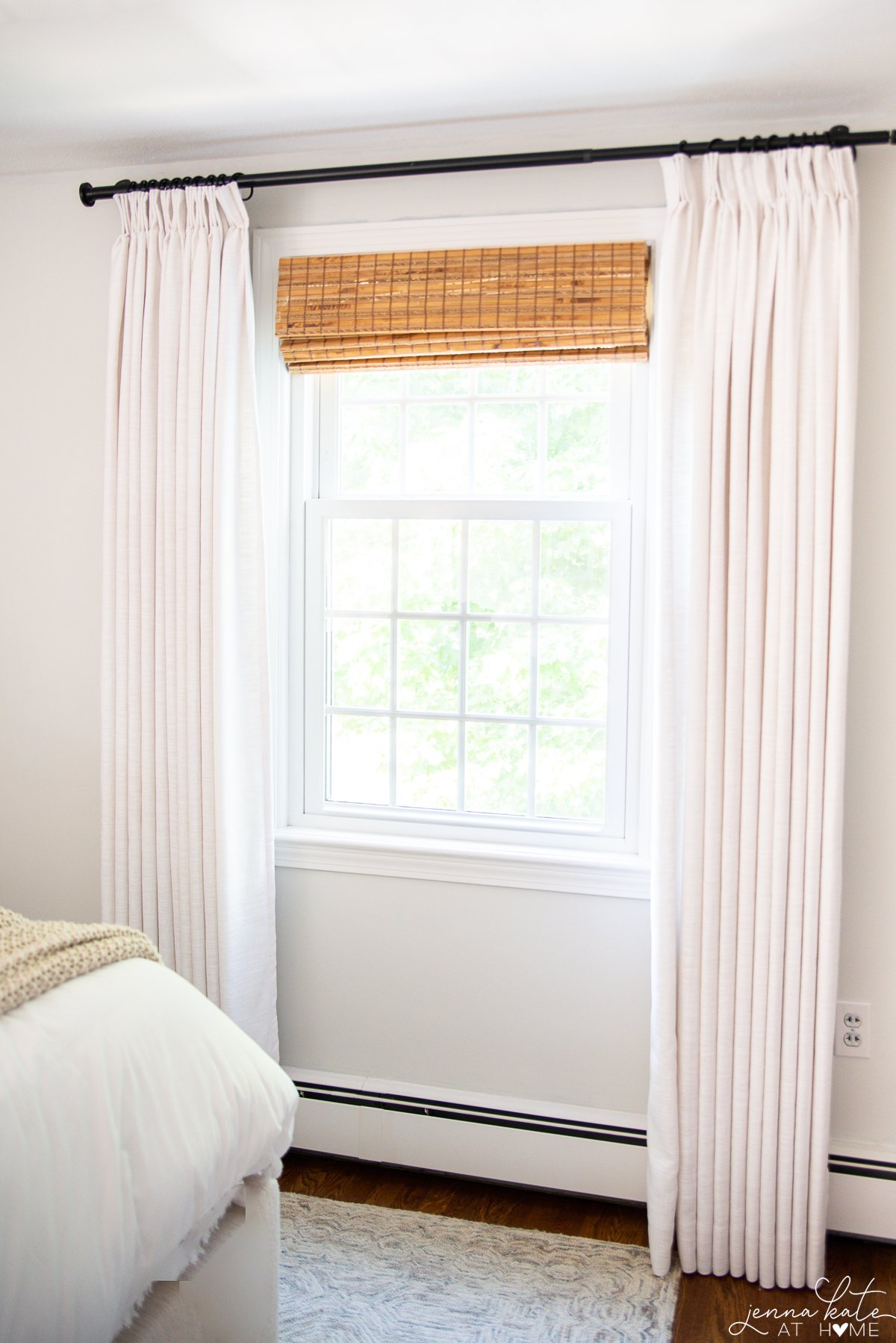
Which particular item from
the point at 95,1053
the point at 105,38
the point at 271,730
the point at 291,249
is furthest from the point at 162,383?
the point at 95,1053

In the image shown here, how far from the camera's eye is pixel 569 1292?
7.00 feet

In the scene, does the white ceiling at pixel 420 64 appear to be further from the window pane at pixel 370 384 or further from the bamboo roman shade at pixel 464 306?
the window pane at pixel 370 384

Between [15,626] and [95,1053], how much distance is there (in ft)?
5.50

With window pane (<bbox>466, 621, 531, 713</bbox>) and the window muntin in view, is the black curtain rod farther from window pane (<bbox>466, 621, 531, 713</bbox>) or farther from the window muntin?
window pane (<bbox>466, 621, 531, 713</bbox>)

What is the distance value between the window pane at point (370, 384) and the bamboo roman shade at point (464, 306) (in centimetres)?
9

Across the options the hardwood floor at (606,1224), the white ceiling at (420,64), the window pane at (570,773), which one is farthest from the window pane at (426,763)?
the white ceiling at (420,64)

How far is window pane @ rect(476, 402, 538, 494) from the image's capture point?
8.30ft

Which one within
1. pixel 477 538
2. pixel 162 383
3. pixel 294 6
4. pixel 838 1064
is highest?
pixel 294 6

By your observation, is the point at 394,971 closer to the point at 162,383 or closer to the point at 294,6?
the point at 162,383

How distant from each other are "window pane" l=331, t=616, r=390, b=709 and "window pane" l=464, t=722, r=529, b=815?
10.6 inches

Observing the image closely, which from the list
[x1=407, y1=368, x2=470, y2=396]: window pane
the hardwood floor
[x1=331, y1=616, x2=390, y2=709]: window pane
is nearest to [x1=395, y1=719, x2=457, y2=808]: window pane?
[x1=331, y1=616, x2=390, y2=709]: window pane

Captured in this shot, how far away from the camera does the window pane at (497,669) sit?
256 cm

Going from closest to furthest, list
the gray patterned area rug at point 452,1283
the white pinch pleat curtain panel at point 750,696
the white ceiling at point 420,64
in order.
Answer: the white ceiling at point 420,64, the gray patterned area rug at point 452,1283, the white pinch pleat curtain panel at point 750,696

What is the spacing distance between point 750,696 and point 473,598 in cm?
77
